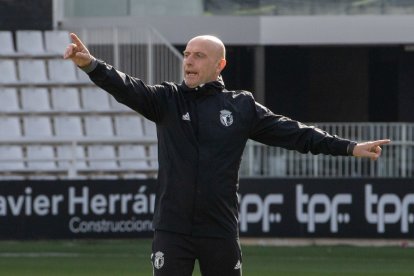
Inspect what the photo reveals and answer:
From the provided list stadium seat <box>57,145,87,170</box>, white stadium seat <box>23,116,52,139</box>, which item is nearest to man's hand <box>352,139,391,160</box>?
stadium seat <box>57,145,87,170</box>

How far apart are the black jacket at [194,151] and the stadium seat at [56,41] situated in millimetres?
17524

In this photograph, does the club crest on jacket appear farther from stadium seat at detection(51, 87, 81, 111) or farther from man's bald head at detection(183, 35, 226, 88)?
stadium seat at detection(51, 87, 81, 111)

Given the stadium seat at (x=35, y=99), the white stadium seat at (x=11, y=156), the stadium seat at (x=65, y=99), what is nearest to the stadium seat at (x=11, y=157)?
the white stadium seat at (x=11, y=156)

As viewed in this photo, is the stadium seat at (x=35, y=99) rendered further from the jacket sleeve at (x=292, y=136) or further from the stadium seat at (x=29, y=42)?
the jacket sleeve at (x=292, y=136)

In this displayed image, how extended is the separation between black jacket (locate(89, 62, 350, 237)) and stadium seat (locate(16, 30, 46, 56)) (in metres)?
17.6

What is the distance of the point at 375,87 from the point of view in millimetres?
27094

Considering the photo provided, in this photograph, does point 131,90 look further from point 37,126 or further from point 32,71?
point 32,71

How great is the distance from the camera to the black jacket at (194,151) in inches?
259

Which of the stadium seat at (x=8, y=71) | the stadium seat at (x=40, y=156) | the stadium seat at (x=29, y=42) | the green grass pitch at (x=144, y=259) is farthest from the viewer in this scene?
the stadium seat at (x=29, y=42)

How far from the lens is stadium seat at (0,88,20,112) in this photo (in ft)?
75.3

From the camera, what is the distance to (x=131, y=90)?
256 inches

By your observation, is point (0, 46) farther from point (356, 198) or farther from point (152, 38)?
point (356, 198)

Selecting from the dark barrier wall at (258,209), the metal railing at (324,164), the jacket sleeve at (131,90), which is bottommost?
the dark barrier wall at (258,209)

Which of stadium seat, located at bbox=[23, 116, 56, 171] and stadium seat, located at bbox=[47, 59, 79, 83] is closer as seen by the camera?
stadium seat, located at bbox=[23, 116, 56, 171]
